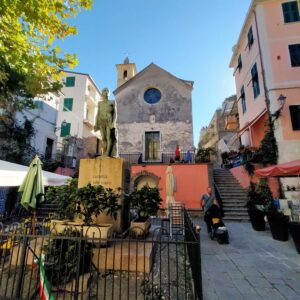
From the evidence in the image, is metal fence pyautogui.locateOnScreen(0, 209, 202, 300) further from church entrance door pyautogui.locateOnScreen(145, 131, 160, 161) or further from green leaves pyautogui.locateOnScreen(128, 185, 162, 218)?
church entrance door pyautogui.locateOnScreen(145, 131, 160, 161)

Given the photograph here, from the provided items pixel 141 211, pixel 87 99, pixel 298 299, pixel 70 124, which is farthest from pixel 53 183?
pixel 87 99

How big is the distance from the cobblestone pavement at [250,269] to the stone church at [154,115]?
12005 mm

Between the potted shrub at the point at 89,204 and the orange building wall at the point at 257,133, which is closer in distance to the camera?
the potted shrub at the point at 89,204

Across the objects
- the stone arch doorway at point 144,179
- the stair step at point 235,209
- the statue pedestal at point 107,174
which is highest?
the stone arch doorway at point 144,179

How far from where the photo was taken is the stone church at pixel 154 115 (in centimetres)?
1833

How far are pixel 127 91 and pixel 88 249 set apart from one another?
17844 mm

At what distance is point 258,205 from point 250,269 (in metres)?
4.52

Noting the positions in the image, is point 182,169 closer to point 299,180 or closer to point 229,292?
point 299,180

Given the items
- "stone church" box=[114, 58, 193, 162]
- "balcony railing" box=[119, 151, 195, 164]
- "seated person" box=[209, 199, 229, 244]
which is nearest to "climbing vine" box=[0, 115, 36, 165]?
"balcony railing" box=[119, 151, 195, 164]

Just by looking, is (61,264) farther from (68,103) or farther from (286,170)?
(68,103)

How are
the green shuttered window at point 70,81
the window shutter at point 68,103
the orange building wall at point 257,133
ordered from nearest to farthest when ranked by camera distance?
the orange building wall at point 257,133 < the window shutter at point 68,103 < the green shuttered window at point 70,81

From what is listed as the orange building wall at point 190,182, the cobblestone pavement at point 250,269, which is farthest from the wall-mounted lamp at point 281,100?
the cobblestone pavement at point 250,269

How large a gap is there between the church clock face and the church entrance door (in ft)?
10.7

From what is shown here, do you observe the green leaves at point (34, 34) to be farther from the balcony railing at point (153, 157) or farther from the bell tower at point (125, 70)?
the bell tower at point (125, 70)
